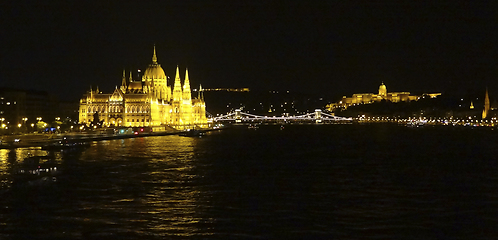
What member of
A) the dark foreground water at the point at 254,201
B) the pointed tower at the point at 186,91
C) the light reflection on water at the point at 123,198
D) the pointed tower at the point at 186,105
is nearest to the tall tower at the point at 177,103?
the pointed tower at the point at 186,105

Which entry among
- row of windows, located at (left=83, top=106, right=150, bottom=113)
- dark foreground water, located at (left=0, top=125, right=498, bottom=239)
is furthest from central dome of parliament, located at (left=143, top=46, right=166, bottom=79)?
dark foreground water, located at (left=0, top=125, right=498, bottom=239)

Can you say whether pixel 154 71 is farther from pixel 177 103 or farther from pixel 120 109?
pixel 120 109

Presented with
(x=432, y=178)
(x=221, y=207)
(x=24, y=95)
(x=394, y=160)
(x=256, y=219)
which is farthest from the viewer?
(x=24, y=95)

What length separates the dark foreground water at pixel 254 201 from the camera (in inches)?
693

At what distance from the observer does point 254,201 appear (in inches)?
898

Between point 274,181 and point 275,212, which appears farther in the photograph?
point 274,181

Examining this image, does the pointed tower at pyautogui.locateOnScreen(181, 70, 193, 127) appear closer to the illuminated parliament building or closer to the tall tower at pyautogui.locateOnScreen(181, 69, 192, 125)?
the tall tower at pyautogui.locateOnScreen(181, 69, 192, 125)

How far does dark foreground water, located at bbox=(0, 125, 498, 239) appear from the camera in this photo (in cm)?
1759

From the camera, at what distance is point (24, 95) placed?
106 m

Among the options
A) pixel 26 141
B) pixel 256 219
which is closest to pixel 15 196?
pixel 256 219

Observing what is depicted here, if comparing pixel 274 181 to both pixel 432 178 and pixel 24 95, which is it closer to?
pixel 432 178

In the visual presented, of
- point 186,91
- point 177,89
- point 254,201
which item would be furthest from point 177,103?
point 254,201

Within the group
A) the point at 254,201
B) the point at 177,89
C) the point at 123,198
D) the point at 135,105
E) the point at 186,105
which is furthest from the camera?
the point at 186,105

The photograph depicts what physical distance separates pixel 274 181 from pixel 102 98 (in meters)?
85.4
